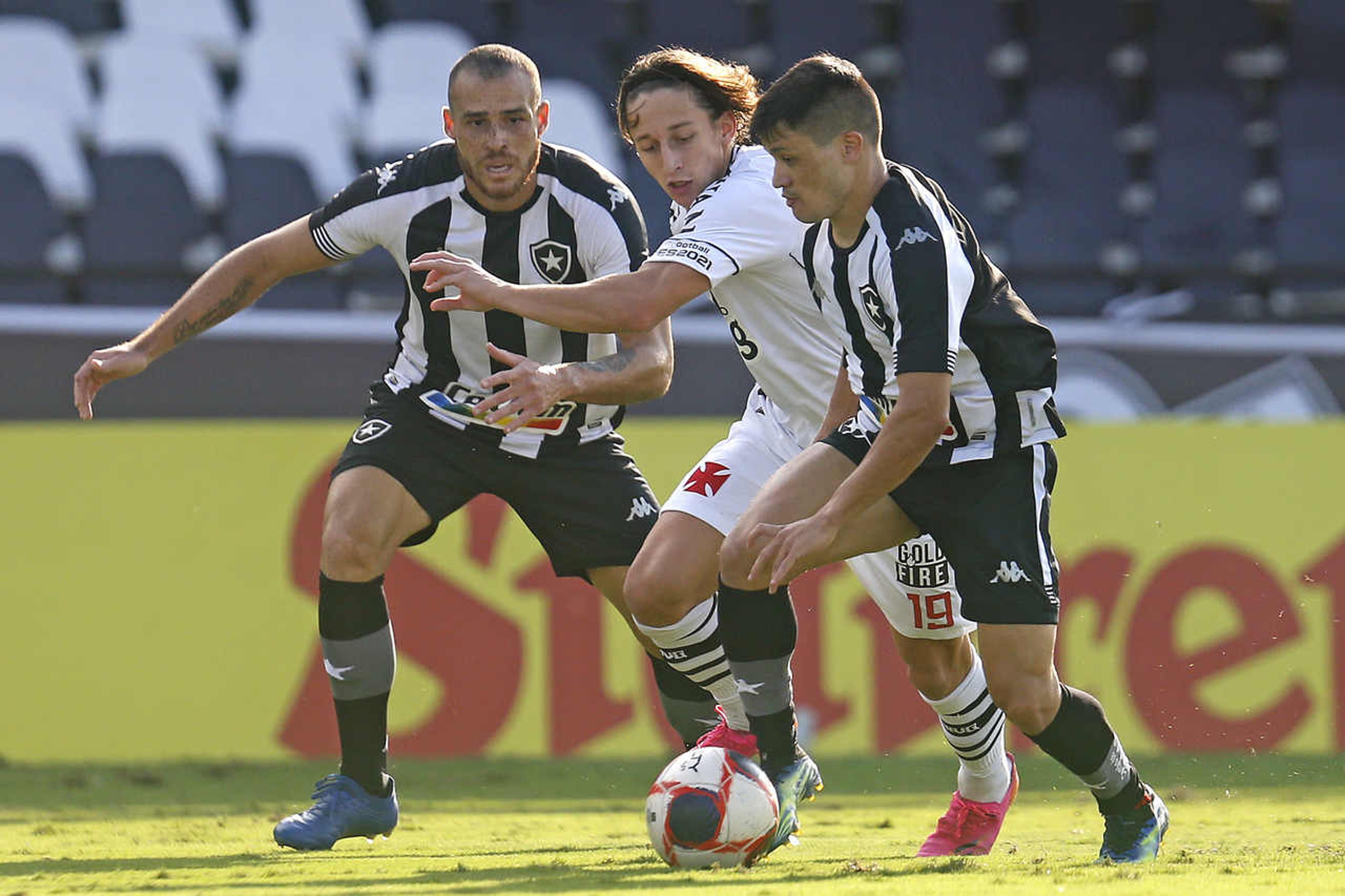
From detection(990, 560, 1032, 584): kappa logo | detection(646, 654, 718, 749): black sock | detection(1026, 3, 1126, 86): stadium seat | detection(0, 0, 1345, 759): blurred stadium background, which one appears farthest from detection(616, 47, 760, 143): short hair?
detection(1026, 3, 1126, 86): stadium seat

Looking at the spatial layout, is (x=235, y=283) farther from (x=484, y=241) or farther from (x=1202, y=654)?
(x=1202, y=654)

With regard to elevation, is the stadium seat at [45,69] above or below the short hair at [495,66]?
above

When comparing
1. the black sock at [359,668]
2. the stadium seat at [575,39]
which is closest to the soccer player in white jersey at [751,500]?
the black sock at [359,668]

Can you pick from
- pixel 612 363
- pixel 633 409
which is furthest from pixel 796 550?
pixel 633 409

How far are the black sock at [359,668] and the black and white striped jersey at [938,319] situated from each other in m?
1.54

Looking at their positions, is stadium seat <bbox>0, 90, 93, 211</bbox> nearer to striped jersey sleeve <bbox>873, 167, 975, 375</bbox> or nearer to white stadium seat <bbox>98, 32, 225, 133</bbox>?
white stadium seat <bbox>98, 32, 225, 133</bbox>

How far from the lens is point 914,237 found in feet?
13.5

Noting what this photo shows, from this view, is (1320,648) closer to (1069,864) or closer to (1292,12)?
(1069,864)

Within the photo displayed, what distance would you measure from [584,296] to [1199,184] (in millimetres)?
7850

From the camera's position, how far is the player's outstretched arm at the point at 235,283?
5125mm

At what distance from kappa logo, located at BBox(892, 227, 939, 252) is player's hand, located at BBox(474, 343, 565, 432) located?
33.9 inches

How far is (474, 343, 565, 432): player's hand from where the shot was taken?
13.3ft

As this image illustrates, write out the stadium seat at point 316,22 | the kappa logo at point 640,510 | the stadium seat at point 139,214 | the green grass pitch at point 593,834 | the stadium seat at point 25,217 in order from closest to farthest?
the green grass pitch at point 593,834
the kappa logo at point 640,510
the stadium seat at point 25,217
the stadium seat at point 139,214
the stadium seat at point 316,22

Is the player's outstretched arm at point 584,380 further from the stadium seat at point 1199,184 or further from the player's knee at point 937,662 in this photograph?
the stadium seat at point 1199,184
